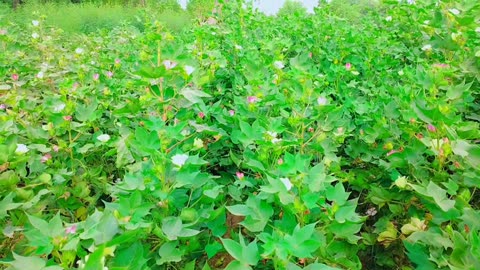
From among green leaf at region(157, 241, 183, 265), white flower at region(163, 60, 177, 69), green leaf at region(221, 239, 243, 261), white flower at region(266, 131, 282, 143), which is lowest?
green leaf at region(157, 241, 183, 265)

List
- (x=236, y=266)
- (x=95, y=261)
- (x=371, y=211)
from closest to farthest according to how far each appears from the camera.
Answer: (x=95, y=261) < (x=236, y=266) < (x=371, y=211)

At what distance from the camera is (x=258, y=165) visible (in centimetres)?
113

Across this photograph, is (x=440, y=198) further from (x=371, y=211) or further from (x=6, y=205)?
(x=6, y=205)

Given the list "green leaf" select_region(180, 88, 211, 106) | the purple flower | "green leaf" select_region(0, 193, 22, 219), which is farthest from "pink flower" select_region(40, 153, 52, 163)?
the purple flower

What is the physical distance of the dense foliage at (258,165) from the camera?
0.96 meters

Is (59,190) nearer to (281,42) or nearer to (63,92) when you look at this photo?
(63,92)

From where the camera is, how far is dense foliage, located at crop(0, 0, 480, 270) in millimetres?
962

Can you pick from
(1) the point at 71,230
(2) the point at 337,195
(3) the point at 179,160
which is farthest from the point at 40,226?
(2) the point at 337,195

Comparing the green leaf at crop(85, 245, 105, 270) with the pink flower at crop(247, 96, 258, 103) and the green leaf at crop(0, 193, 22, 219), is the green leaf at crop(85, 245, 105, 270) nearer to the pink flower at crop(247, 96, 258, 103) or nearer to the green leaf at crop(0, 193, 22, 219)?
the green leaf at crop(0, 193, 22, 219)

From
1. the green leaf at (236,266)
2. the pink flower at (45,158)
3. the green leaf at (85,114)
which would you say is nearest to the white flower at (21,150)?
the pink flower at (45,158)

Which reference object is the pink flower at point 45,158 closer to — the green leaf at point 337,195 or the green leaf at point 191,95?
the green leaf at point 191,95

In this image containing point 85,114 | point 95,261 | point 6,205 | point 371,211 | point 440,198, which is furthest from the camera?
point 85,114

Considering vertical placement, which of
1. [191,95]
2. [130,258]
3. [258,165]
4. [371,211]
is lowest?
[371,211]

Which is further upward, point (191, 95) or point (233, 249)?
point (191, 95)
